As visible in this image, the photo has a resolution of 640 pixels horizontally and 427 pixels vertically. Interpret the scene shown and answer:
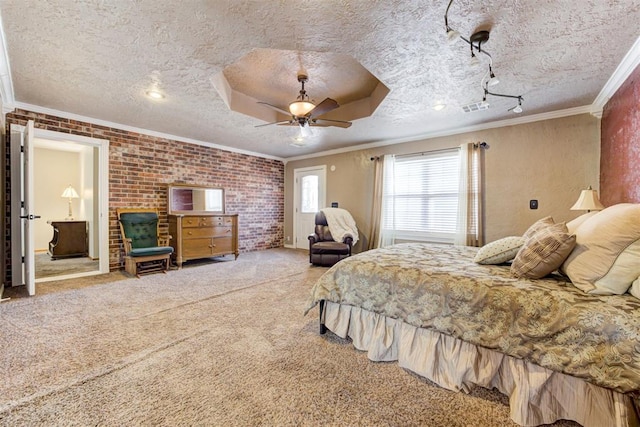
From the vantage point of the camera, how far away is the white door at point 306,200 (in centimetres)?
629

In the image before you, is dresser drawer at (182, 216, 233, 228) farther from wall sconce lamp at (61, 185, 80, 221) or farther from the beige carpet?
wall sconce lamp at (61, 185, 80, 221)

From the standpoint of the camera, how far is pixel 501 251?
77.8 inches

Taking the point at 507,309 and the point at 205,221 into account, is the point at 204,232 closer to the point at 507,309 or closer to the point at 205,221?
the point at 205,221

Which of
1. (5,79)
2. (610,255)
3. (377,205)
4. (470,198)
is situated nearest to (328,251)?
(377,205)

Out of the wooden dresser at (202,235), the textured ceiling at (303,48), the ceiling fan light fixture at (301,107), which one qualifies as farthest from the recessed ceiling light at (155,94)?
the wooden dresser at (202,235)

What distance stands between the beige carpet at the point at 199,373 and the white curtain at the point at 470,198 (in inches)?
117

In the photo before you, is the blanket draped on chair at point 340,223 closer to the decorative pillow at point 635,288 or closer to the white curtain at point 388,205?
the white curtain at point 388,205

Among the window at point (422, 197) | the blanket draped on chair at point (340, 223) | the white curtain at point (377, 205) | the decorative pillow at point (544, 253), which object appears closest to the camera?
the decorative pillow at point (544, 253)

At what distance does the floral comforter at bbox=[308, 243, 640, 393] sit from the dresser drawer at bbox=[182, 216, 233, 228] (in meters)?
3.46

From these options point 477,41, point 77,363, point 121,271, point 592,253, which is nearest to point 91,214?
point 121,271

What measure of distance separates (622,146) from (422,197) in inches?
97.5

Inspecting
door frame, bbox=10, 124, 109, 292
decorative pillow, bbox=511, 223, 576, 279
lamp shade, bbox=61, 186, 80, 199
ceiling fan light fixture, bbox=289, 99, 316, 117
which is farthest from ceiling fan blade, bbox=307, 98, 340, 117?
lamp shade, bbox=61, 186, 80, 199

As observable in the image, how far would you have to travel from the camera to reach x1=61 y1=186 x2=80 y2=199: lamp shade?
6225 mm

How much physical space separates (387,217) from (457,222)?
1246mm
